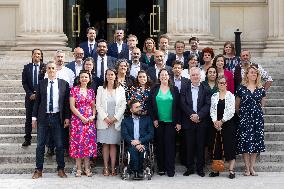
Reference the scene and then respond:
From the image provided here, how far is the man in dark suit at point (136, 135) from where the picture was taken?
10797mm

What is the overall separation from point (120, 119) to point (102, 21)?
376 inches

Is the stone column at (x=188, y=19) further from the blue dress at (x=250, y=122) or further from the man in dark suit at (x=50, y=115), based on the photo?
the man in dark suit at (x=50, y=115)

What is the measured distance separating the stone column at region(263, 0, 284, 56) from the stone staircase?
1995mm

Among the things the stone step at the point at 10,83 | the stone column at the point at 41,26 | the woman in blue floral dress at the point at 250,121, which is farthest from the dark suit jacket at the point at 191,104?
the stone column at the point at 41,26

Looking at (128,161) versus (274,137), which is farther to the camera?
(274,137)

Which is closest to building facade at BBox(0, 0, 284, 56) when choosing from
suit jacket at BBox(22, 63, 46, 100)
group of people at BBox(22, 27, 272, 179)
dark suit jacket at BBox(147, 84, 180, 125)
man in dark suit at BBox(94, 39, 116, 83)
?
suit jacket at BBox(22, 63, 46, 100)

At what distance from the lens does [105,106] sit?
11133 millimetres

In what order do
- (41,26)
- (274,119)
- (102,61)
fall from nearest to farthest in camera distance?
(102,61), (274,119), (41,26)

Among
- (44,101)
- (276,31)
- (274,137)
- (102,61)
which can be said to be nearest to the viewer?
(44,101)

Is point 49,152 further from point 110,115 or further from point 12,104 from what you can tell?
point 12,104

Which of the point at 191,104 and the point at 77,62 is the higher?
the point at 77,62

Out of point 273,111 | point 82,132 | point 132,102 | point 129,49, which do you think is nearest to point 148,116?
point 132,102

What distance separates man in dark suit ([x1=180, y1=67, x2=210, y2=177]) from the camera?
11125 millimetres

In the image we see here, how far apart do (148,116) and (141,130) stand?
1.03ft
